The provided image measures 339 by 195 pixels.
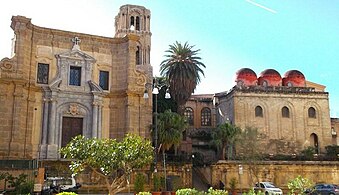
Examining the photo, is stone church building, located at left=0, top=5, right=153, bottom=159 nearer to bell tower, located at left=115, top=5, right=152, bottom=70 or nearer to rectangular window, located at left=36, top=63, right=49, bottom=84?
rectangular window, located at left=36, top=63, right=49, bottom=84

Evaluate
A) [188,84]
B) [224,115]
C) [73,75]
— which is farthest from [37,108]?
[224,115]

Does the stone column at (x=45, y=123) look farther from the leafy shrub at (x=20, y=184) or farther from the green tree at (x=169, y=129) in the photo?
the green tree at (x=169, y=129)

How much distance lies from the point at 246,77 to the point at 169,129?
1550cm

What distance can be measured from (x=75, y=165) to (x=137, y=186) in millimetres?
9698

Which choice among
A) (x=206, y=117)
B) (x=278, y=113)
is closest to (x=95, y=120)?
(x=206, y=117)

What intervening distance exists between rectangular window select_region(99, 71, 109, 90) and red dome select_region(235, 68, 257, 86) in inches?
686

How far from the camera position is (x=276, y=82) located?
158 ft

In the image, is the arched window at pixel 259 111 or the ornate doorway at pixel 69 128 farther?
the arched window at pixel 259 111

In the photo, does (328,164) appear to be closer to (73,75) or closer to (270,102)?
(270,102)

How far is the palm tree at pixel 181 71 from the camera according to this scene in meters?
40.7

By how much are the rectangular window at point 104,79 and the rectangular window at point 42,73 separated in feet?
15.3

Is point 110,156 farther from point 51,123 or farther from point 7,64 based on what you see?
point 7,64

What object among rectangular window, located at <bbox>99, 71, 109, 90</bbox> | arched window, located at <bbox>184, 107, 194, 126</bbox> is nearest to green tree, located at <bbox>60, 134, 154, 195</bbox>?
rectangular window, located at <bbox>99, 71, 109, 90</bbox>

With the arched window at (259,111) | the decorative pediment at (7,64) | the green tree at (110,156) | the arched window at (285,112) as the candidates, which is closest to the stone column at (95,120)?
the decorative pediment at (7,64)
